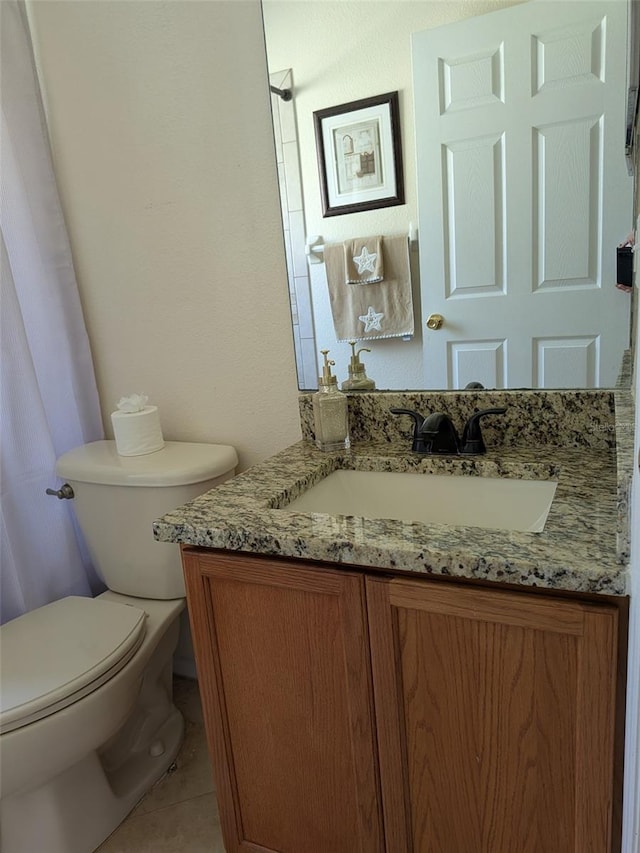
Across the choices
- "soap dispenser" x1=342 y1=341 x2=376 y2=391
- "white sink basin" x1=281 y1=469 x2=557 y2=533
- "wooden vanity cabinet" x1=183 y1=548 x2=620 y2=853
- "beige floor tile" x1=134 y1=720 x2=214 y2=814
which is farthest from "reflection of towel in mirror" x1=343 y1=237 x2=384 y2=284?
"beige floor tile" x1=134 y1=720 x2=214 y2=814

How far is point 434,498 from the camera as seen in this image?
3.62ft

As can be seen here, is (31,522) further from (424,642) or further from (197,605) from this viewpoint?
(424,642)

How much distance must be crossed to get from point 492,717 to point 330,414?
0.63 m

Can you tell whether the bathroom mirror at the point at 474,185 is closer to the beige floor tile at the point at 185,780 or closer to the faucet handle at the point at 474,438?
the faucet handle at the point at 474,438

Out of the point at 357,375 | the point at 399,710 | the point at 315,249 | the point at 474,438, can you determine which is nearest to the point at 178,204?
the point at 315,249

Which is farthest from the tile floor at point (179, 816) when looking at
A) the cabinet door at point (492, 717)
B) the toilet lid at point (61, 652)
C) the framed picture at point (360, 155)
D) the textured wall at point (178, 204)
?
the framed picture at point (360, 155)

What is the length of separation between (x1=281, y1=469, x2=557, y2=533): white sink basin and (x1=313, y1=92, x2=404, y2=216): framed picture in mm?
554

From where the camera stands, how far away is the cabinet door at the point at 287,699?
87 centimetres

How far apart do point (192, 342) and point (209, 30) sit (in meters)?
0.69

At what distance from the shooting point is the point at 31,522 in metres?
1.52

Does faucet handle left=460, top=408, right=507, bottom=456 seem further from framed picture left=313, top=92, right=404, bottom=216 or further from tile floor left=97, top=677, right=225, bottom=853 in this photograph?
tile floor left=97, top=677, right=225, bottom=853

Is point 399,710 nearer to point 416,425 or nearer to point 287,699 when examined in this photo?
point 287,699

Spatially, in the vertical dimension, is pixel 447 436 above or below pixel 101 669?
above

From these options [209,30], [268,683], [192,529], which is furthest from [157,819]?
[209,30]
